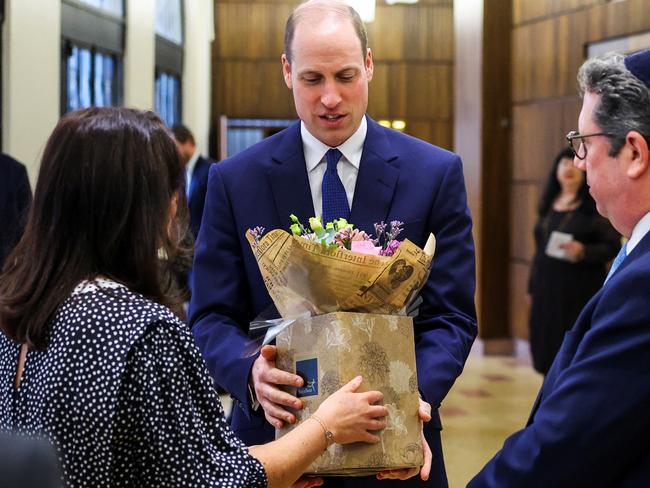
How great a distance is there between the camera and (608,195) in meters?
1.71

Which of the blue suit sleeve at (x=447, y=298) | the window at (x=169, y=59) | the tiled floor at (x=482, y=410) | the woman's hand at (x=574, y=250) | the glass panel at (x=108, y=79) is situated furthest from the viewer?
the window at (x=169, y=59)

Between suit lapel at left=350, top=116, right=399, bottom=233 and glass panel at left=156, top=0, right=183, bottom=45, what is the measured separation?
1186 cm

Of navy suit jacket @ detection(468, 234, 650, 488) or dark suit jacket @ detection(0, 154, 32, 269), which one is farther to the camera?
dark suit jacket @ detection(0, 154, 32, 269)

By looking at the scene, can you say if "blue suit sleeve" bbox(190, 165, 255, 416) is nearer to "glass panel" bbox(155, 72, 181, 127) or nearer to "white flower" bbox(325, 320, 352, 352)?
"white flower" bbox(325, 320, 352, 352)

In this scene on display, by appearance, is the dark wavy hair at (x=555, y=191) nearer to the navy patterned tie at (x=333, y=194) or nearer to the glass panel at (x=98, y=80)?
the navy patterned tie at (x=333, y=194)

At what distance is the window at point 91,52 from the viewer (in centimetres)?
947

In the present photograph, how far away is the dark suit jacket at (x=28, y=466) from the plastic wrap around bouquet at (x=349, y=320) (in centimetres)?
86

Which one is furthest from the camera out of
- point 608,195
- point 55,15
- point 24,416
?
point 55,15

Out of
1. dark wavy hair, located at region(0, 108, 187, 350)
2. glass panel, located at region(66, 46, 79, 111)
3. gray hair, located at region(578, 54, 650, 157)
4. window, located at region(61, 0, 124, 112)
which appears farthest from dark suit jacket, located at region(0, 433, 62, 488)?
glass panel, located at region(66, 46, 79, 111)

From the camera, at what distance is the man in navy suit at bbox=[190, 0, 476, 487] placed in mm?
2166

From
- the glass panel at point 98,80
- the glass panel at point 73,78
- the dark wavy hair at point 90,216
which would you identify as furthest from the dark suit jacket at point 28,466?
the glass panel at point 98,80

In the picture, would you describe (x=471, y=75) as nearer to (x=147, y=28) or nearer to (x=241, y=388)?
(x=147, y=28)

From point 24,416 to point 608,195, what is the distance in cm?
103

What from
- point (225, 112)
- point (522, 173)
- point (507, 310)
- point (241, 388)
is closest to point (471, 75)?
point (522, 173)
